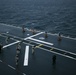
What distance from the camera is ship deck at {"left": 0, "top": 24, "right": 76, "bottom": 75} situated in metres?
28.3

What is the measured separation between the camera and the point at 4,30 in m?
50.6

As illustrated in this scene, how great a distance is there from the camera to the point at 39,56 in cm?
3309

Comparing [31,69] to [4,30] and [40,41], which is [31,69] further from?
[4,30]

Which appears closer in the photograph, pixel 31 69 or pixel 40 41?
pixel 31 69

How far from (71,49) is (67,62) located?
6.08 m

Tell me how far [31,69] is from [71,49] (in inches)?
455

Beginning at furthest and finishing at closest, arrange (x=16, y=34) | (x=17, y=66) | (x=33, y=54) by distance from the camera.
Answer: (x=16, y=34)
(x=33, y=54)
(x=17, y=66)

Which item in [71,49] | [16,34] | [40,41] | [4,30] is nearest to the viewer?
[71,49]

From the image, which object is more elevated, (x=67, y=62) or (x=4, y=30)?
(x=4, y=30)

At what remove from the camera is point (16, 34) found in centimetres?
4662

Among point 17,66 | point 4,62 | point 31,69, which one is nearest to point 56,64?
point 31,69

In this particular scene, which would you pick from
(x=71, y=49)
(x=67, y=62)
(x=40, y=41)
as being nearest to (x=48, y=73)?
(x=67, y=62)

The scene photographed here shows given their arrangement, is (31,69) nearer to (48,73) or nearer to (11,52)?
(48,73)

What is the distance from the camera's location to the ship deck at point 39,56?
28.3 metres
